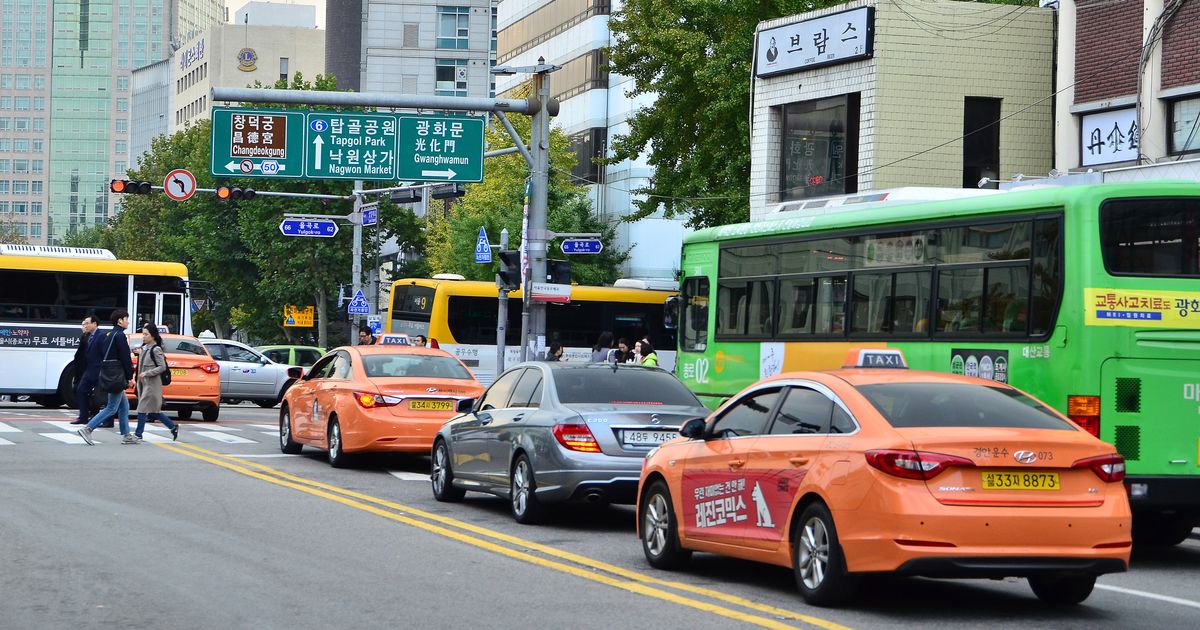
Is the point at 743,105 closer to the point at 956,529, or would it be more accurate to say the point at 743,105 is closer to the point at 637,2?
the point at 637,2

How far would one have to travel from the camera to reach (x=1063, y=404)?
13352mm

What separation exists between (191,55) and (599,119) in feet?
339

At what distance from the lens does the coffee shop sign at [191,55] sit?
509 ft

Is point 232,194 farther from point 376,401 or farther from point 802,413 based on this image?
point 802,413

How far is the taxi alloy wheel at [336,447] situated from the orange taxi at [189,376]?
1041 cm

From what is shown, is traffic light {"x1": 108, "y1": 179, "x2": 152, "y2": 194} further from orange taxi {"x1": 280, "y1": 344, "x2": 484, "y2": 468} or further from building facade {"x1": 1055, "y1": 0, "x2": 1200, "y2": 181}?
building facade {"x1": 1055, "y1": 0, "x2": 1200, "y2": 181}

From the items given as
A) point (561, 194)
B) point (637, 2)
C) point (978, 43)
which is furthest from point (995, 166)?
point (561, 194)

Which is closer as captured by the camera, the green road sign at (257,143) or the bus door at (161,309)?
the green road sign at (257,143)

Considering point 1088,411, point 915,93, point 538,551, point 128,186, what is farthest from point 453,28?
point 538,551

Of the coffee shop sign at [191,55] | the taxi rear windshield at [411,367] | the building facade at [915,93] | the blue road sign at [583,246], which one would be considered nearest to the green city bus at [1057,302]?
the taxi rear windshield at [411,367]

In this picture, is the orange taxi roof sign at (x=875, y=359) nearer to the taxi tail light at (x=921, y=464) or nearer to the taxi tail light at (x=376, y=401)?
the taxi tail light at (x=921, y=464)

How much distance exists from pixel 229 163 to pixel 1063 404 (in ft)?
77.6

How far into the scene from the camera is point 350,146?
3475 centimetres

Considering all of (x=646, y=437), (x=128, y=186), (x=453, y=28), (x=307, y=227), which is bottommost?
(x=646, y=437)
